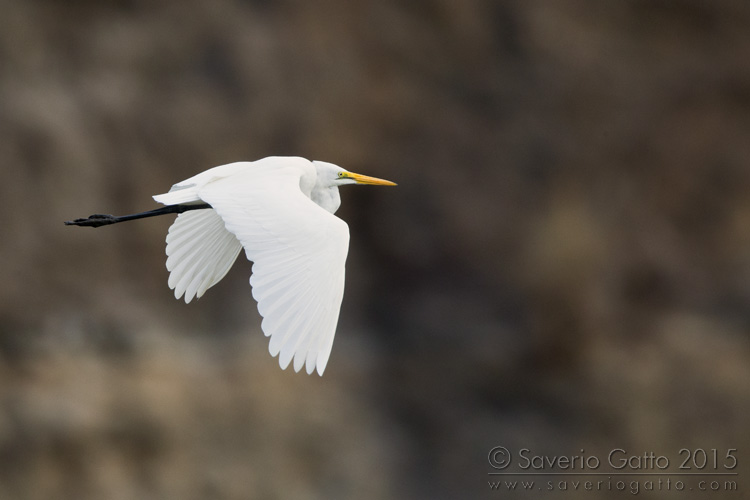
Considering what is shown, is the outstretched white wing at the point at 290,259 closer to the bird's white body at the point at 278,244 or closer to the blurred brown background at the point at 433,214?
the bird's white body at the point at 278,244

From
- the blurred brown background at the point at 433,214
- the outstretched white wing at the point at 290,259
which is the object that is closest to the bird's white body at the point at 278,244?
the outstretched white wing at the point at 290,259

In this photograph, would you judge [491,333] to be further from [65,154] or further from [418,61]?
[65,154]

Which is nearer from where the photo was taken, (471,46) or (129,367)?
(129,367)

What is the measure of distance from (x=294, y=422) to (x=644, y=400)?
8.48 feet

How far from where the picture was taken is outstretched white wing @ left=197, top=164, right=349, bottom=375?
271cm

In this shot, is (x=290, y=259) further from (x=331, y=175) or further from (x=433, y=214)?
(x=433, y=214)

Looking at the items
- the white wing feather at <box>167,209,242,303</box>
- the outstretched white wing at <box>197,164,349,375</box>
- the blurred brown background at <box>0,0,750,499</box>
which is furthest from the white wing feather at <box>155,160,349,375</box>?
the blurred brown background at <box>0,0,750,499</box>

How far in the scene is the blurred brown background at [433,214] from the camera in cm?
708

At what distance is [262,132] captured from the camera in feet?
25.2

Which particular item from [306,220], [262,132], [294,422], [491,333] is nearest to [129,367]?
[294,422]

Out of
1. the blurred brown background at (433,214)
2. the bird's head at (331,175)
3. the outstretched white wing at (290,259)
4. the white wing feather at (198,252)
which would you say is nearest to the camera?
the outstretched white wing at (290,259)

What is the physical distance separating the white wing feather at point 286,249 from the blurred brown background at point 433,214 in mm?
3765

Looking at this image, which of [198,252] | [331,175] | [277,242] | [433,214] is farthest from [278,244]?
[433,214]

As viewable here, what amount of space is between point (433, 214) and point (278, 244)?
540 cm
